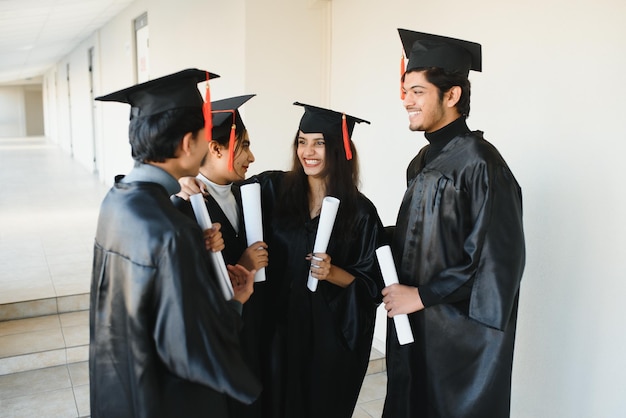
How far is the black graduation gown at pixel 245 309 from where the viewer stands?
79.8 inches

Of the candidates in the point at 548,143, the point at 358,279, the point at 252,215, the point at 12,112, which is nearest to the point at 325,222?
the point at 252,215

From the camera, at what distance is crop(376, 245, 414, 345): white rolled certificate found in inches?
73.5

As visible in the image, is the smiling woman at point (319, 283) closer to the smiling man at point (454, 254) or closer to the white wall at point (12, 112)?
the smiling man at point (454, 254)

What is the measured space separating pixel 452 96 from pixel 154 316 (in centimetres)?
117

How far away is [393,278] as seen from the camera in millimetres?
1882

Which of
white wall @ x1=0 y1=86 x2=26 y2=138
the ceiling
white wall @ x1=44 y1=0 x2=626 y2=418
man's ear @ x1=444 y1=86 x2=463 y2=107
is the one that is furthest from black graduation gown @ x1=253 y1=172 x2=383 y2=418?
white wall @ x1=0 y1=86 x2=26 y2=138

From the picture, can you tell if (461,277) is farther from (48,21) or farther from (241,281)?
(48,21)

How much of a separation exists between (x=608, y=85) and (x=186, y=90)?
1.60 metres

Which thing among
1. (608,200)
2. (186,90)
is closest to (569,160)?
(608,200)

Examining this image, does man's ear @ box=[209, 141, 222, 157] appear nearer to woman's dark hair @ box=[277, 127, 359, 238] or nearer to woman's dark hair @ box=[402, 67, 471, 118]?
woman's dark hair @ box=[277, 127, 359, 238]

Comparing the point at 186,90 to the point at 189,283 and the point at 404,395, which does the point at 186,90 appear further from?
the point at 404,395

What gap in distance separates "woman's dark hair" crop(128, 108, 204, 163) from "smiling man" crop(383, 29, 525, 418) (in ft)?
2.61

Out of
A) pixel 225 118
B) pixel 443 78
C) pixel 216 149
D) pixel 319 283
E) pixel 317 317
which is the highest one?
pixel 443 78

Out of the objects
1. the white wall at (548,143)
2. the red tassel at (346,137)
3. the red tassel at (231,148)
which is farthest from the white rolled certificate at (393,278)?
the white wall at (548,143)
